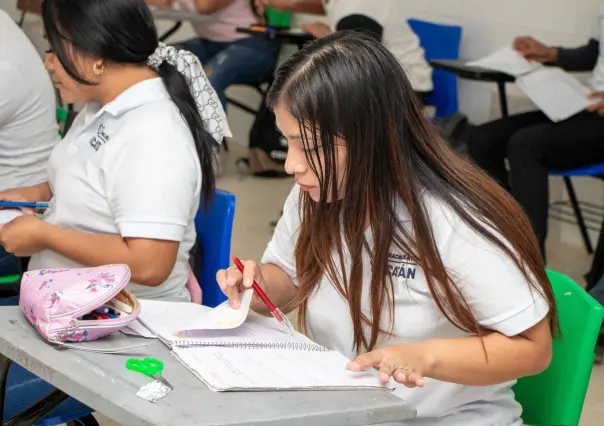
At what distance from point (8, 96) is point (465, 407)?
4.54ft

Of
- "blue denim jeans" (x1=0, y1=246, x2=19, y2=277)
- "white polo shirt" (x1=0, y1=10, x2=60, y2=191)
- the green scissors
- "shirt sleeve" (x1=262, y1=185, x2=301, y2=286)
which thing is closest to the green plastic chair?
"white polo shirt" (x1=0, y1=10, x2=60, y2=191)

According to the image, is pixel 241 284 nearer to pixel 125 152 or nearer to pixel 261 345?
pixel 261 345

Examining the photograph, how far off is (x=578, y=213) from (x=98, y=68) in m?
2.66

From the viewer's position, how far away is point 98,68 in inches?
77.7

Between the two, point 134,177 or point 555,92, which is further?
point 555,92

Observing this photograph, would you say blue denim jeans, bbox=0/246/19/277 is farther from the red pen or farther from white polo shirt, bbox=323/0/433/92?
white polo shirt, bbox=323/0/433/92

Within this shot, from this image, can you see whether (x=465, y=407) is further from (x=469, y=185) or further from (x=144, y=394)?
(x=144, y=394)

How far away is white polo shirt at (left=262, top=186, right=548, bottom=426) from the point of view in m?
1.39

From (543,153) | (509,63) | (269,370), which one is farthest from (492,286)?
(509,63)

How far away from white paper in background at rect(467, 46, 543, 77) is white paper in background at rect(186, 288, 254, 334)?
254cm

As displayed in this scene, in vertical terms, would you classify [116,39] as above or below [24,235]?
above

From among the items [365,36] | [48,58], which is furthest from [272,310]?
[48,58]

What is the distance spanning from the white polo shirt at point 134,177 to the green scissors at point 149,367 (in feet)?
1.77

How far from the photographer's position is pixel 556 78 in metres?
3.74
